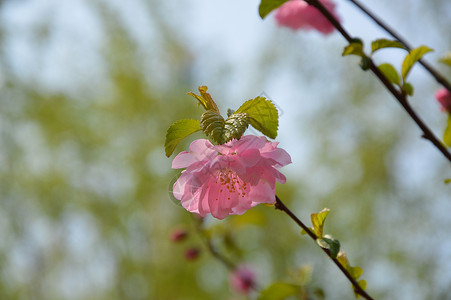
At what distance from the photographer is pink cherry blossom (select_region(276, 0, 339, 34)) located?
60 centimetres

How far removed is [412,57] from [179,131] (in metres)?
0.24

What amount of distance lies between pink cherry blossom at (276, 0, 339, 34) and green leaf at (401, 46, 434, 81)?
0.68 ft

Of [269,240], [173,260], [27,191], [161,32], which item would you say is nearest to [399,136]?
[269,240]

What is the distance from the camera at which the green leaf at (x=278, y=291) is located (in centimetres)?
48

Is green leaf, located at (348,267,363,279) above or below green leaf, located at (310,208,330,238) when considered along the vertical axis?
below

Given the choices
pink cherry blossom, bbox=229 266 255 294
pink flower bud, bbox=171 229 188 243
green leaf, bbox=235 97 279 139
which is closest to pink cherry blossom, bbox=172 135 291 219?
green leaf, bbox=235 97 279 139

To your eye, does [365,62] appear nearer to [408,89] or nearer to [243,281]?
[408,89]

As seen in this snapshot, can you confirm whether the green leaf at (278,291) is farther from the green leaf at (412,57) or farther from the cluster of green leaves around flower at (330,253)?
the green leaf at (412,57)

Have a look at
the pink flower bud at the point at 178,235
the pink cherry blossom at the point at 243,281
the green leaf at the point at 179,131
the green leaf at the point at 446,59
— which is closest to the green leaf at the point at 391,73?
the green leaf at the point at 446,59

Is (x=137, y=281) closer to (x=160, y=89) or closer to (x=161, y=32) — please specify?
(x=160, y=89)

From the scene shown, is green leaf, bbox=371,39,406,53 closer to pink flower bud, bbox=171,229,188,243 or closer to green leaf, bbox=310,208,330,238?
green leaf, bbox=310,208,330,238

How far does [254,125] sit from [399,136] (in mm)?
3037

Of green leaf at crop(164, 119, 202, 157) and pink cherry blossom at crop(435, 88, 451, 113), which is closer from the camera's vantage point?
green leaf at crop(164, 119, 202, 157)

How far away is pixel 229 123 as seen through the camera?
31 cm
